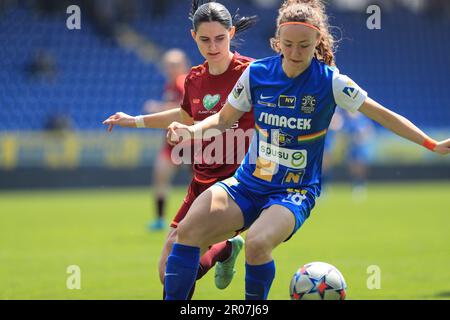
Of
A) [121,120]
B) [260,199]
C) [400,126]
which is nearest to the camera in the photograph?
[400,126]

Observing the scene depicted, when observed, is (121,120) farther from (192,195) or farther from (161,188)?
(161,188)

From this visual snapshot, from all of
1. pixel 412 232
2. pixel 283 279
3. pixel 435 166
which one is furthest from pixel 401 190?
pixel 283 279

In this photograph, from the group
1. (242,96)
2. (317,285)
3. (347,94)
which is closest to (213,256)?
(317,285)

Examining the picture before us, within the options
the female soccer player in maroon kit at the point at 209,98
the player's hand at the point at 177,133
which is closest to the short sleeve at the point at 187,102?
the female soccer player in maroon kit at the point at 209,98

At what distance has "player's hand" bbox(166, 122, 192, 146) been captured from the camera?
16.0 feet

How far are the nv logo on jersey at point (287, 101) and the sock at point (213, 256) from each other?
4.73ft

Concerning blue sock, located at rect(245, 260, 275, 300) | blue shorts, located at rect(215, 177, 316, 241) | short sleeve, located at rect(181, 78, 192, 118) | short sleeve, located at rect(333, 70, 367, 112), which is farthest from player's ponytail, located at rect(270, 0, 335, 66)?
blue sock, located at rect(245, 260, 275, 300)

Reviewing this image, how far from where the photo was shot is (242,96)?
5.35m

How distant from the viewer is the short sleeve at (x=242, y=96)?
534 cm

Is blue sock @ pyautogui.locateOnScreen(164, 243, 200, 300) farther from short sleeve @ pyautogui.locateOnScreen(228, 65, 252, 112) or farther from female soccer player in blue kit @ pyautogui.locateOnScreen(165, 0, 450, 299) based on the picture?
short sleeve @ pyautogui.locateOnScreen(228, 65, 252, 112)

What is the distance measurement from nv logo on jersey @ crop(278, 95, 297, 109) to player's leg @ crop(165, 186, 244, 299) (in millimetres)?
688

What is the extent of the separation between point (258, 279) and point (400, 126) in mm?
1287
